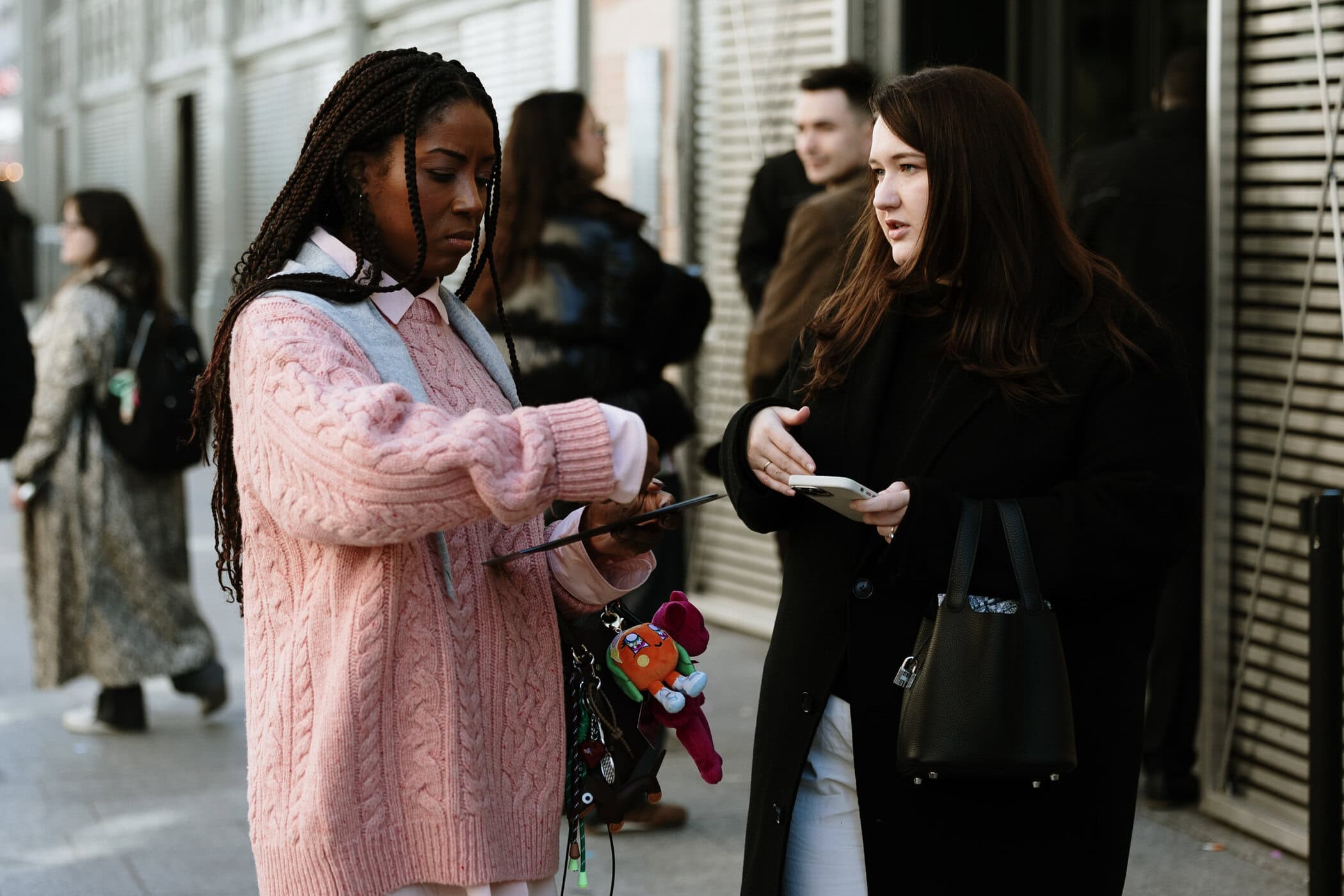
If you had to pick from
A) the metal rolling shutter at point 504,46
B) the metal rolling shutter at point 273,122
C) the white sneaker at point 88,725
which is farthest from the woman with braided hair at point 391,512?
the metal rolling shutter at point 273,122

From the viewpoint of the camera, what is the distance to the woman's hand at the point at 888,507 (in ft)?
8.17

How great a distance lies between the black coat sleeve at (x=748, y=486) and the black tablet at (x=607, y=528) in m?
0.30

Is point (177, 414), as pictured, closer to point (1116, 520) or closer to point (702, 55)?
point (702, 55)

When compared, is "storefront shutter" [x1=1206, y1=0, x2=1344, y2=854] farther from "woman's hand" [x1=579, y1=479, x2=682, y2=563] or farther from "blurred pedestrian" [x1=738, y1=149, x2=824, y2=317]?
"woman's hand" [x1=579, y1=479, x2=682, y2=563]

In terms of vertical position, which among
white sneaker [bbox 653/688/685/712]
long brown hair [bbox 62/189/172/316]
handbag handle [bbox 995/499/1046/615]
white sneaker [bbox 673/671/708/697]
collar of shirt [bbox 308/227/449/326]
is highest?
long brown hair [bbox 62/189/172/316]

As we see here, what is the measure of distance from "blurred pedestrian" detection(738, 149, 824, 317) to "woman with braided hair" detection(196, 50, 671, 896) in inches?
153

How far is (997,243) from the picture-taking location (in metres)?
2.63

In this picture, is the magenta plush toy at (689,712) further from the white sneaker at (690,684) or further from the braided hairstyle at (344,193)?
the braided hairstyle at (344,193)

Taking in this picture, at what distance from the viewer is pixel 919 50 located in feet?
23.1

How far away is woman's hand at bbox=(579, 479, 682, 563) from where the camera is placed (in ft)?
7.89

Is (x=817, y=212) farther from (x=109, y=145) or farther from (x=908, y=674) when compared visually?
(x=109, y=145)

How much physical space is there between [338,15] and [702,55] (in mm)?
6019

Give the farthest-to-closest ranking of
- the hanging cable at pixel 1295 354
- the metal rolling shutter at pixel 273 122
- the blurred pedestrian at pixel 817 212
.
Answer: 1. the metal rolling shutter at pixel 273 122
2. the blurred pedestrian at pixel 817 212
3. the hanging cable at pixel 1295 354

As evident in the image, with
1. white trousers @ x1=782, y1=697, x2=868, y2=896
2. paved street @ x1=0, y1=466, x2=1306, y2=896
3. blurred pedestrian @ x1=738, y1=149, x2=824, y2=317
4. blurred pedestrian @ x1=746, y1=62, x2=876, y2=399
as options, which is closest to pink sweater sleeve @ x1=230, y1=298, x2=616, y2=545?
white trousers @ x1=782, y1=697, x2=868, y2=896
